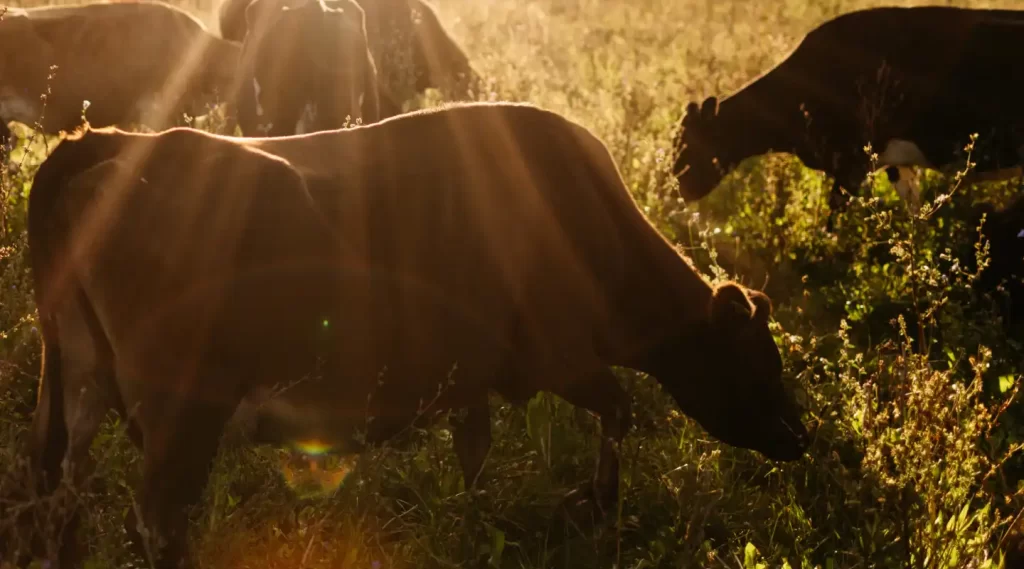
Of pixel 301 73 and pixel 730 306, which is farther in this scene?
pixel 301 73

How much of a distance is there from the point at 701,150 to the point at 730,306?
4606 millimetres

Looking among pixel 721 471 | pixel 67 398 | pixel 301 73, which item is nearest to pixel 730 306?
pixel 721 471

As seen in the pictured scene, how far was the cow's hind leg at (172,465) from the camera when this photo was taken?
10.0ft

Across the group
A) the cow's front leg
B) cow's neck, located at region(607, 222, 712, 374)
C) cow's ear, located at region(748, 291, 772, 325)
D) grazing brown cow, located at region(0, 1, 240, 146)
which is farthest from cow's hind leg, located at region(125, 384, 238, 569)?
grazing brown cow, located at region(0, 1, 240, 146)

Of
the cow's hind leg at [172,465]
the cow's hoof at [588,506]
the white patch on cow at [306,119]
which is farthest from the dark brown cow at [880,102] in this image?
the cow's hind leg at [172,465]

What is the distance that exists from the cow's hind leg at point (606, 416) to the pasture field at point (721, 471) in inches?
3.5

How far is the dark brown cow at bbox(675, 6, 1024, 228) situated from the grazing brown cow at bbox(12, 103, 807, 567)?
3.70 m

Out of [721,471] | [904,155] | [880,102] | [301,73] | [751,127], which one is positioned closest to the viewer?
[721,471]

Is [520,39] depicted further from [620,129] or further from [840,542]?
[840,542]

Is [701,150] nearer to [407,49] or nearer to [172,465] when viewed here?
[407,49]

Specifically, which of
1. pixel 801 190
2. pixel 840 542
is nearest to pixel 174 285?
pixel 840 542

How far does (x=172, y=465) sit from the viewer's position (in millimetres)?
3070

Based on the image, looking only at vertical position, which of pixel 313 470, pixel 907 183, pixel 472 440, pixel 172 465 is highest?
pixel 172 465

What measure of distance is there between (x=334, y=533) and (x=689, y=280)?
179cm
